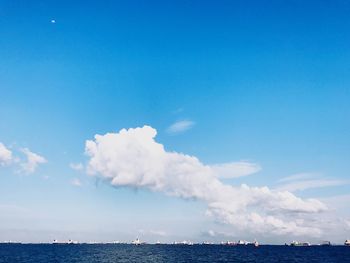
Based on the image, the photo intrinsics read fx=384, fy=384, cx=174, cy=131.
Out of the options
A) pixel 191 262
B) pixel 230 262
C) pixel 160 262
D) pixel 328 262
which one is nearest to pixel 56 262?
pixel 160 262

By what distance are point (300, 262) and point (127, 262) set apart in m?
65.5

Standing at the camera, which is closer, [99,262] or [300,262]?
[99,262]

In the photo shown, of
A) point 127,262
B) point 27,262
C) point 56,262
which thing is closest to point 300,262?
point 127,262

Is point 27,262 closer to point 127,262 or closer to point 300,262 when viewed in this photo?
point 127,262

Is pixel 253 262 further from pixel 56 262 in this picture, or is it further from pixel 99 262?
pixel 56 262

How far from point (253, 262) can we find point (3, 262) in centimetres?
9109

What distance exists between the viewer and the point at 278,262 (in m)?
144

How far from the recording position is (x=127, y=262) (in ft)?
454

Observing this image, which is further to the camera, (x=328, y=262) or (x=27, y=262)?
(x=328, y=262)

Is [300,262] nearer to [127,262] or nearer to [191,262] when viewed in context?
[191,262]

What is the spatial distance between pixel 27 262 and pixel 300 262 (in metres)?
102

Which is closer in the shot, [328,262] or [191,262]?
[191,262]

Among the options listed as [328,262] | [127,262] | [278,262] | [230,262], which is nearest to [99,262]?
[127,262]

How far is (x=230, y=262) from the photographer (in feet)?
461
